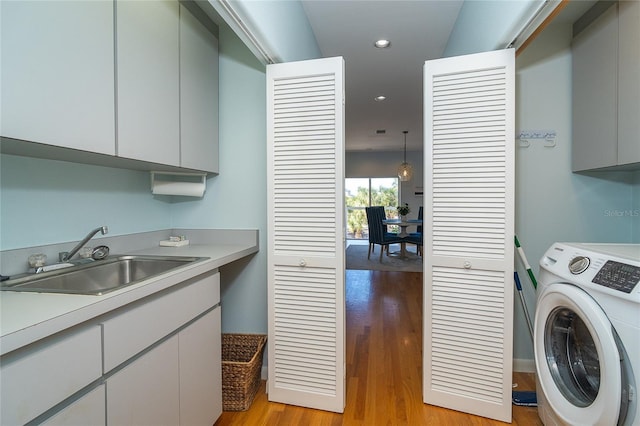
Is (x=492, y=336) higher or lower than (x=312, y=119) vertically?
lower

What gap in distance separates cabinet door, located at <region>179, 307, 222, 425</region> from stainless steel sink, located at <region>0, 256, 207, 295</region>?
321 mm

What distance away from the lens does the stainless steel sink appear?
1.10m

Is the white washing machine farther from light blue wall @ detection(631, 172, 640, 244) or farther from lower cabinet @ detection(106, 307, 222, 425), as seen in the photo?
lower cabinet @ detection(106, 307, 222, 425)

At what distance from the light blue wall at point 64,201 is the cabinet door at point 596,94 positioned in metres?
2.80

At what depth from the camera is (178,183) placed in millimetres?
1975

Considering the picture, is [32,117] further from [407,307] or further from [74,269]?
[407,307]

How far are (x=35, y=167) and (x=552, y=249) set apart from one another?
247 centimetres

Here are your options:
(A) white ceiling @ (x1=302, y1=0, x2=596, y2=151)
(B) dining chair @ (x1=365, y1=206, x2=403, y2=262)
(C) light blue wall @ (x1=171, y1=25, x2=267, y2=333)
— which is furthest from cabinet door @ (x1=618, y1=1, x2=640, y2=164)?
(B) dining chair @ (x1=365, y1=206, x2=403, y2=262)

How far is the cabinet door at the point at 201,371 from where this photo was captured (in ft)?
4.32

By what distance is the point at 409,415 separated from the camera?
174cm

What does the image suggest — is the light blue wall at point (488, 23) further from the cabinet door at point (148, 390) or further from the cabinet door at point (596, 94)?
the cabinet door at point (148, 390)

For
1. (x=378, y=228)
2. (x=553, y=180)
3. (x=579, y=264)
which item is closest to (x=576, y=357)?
(x=579, y=264)

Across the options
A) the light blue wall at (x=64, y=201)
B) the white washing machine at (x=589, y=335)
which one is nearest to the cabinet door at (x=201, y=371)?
the light blue wall at (x=64, y=201)

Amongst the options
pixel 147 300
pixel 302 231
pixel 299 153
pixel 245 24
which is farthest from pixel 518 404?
pixel 245 24
